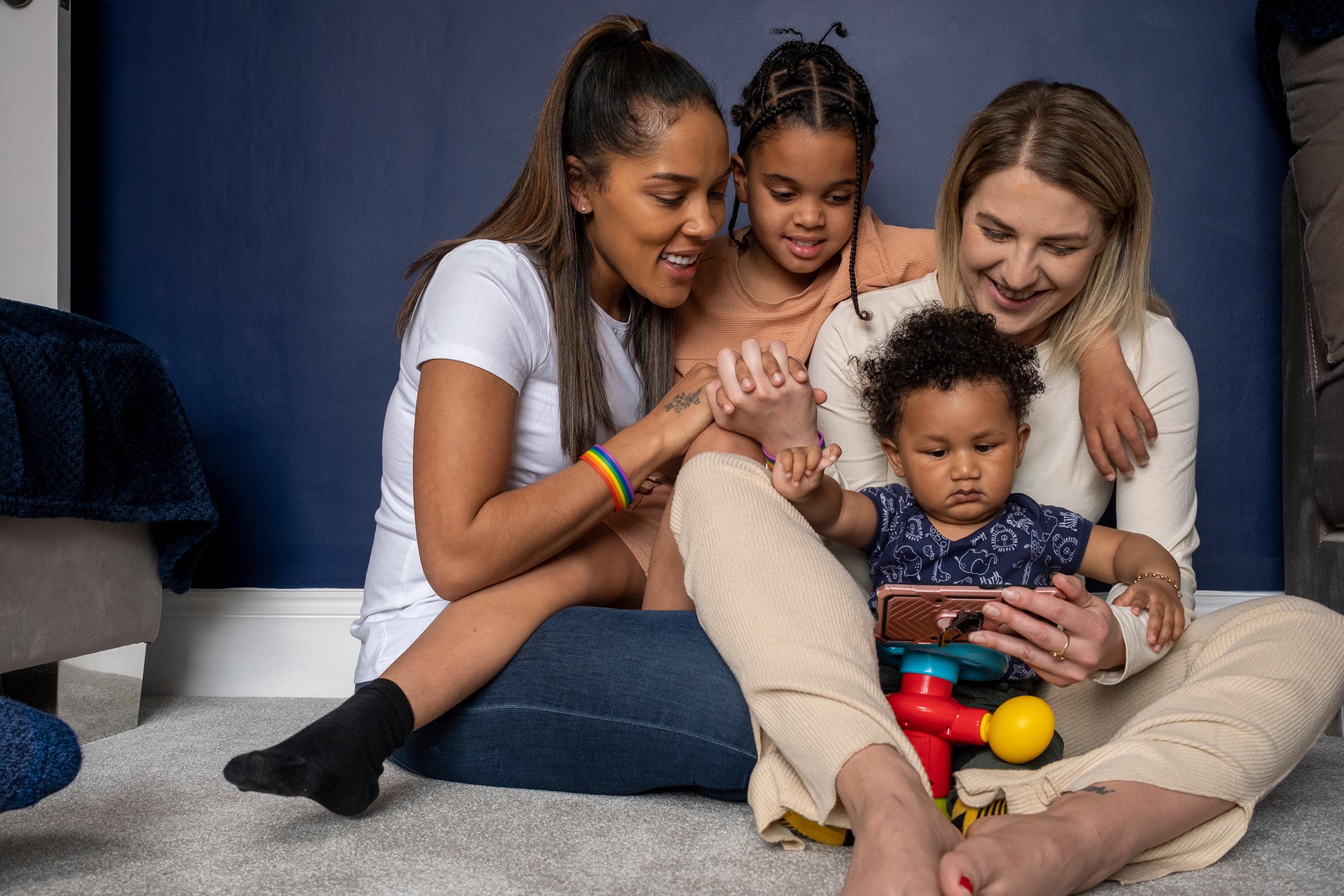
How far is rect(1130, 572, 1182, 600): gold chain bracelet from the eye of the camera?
1.23m

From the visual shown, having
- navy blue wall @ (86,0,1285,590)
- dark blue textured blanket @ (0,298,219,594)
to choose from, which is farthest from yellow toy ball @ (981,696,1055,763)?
dark blue textured blanket @ (0,298,219,594)

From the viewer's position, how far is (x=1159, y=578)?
1.23 meters

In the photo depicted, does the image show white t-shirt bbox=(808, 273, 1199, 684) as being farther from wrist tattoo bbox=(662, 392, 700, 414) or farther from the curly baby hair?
wrist tattoo bbox=(662, 392, 700, 414)

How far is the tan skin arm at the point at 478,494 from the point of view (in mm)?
1235

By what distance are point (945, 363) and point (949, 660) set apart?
15.8 inches

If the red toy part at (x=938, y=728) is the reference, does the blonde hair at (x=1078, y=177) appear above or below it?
above

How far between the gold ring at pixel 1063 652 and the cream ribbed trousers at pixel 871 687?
9cm

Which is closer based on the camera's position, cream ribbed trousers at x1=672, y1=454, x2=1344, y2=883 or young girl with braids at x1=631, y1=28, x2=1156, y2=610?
cream ribbed trousers at x1=672, y1=454, x2=1344, y2=883

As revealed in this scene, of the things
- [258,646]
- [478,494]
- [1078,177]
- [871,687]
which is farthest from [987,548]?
[258,646]

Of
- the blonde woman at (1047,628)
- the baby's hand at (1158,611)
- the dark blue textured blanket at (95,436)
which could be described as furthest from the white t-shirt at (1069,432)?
the dark blue textured blanket at (95,436)

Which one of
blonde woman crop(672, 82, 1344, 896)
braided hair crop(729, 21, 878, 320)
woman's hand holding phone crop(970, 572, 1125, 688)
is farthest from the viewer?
braided hair crop(729, 21, 878, 320)

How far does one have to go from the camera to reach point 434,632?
126 centimetres

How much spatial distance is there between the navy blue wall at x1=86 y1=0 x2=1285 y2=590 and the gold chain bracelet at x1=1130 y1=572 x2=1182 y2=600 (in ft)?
2.57

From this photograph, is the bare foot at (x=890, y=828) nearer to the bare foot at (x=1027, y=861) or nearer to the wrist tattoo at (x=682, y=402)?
the bare foot at (x=1027, y=861)
